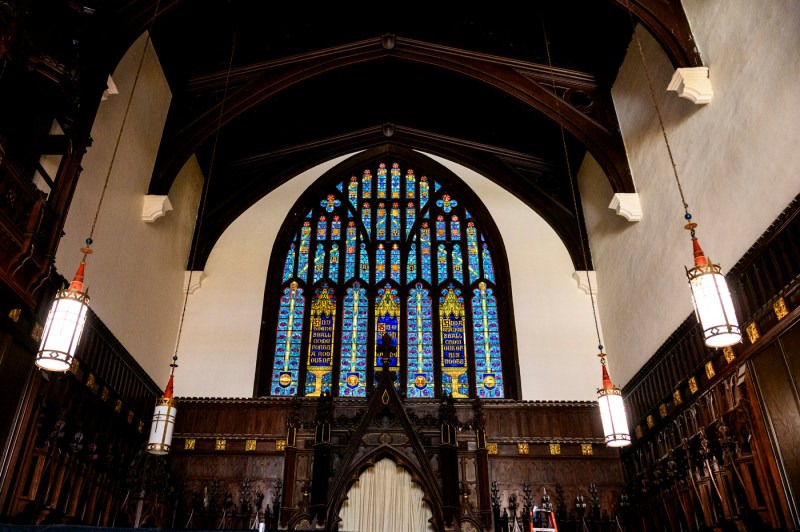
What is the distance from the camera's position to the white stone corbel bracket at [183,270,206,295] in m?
14.6

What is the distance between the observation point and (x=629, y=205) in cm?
1188

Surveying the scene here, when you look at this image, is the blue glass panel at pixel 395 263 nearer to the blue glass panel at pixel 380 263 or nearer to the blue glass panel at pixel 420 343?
the blue glass panel at pixel 380 263

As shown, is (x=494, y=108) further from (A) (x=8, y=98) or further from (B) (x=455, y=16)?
(A) (x=8, y=98)

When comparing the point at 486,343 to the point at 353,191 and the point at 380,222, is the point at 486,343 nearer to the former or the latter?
the point at 380,222

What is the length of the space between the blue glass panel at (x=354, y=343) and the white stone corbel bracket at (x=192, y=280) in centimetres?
328

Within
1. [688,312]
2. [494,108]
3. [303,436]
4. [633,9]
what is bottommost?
[303,436]

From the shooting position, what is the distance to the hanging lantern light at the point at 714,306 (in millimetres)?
6062

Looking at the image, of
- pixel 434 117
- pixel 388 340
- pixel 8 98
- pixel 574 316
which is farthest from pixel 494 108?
pixel 8 98

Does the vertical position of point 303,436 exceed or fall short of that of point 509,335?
it falls short

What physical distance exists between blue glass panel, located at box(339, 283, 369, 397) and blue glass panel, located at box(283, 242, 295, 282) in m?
1.45

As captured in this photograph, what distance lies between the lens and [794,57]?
23.7 ft

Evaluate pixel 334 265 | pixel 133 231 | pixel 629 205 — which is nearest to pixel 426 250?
pixel 334 265

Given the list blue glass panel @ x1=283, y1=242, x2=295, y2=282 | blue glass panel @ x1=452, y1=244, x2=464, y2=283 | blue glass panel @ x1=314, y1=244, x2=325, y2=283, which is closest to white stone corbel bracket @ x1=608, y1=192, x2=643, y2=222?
blue glass panel @ x1=452, y1=244, x2=464, y2=283

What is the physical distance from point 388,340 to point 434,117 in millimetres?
6132
